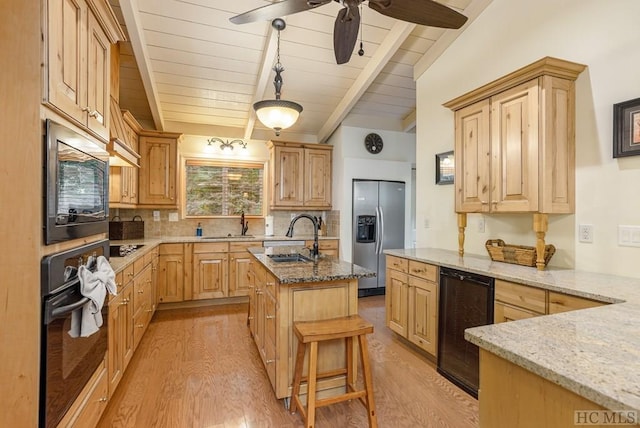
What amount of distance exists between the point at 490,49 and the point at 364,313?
318cm

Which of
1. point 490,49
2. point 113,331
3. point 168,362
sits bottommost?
point 168,362

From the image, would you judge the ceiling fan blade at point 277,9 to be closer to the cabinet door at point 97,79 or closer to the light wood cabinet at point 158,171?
the cabinet door at point 97,79

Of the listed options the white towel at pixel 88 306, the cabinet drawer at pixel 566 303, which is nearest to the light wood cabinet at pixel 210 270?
the white towel at pixel 88 306

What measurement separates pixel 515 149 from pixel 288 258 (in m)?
1.94

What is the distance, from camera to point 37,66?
115 centimetres

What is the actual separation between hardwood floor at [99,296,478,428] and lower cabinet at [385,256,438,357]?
201 millimetres

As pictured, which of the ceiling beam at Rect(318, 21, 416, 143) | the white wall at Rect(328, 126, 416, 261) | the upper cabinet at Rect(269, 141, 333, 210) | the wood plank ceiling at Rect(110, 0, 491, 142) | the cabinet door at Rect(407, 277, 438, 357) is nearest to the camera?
the cabinet door at Rect(407, 277, 438, 357)

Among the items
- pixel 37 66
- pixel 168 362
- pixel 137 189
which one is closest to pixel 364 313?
pixel 168 362

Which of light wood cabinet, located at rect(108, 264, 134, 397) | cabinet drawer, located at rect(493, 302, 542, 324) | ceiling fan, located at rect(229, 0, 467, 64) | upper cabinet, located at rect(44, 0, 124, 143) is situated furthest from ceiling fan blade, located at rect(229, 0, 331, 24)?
cabinet drawer, located at rect(493, 302, 542, 324)

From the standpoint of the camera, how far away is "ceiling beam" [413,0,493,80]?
3.02 metres

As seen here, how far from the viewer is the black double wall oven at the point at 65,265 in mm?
1193

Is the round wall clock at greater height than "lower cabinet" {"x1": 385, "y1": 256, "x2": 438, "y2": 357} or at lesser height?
greater

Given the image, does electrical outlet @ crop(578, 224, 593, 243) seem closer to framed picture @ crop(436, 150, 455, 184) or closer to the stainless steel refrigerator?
framed picture @ crop(436, 150, 455, 184)

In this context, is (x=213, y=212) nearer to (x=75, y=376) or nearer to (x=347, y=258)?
(x=347, y=258)
